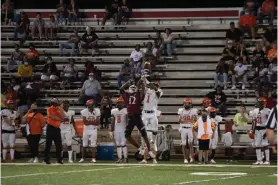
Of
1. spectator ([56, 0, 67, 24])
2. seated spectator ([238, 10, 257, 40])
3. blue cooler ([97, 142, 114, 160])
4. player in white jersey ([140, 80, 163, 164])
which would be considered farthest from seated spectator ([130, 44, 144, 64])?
player in white jersey ([140, 80, 163, 164])

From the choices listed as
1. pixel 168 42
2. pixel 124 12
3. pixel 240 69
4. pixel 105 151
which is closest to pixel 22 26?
pixel 124 12

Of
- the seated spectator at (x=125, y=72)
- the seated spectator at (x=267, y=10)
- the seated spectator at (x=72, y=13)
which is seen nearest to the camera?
the seated spectator at (x=125, y=72)

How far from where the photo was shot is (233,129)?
25.6 meters

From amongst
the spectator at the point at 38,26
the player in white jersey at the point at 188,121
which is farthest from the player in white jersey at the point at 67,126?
the spectator at the point at 38,26

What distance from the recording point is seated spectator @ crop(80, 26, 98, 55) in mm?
31891

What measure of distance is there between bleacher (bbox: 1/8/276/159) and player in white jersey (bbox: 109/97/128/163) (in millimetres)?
4106

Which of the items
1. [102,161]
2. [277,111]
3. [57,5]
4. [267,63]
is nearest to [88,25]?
[57,5]

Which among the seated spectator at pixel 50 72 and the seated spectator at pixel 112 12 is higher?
the seated spectator at pixel 112 12

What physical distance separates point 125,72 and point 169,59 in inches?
93.6

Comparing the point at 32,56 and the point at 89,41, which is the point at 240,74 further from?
the point at 32,56

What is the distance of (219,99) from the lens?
88.6ft

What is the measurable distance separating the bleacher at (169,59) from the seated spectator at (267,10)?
118cm

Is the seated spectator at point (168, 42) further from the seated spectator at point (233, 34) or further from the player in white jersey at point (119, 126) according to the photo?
the player in white jersey at point (119, 126)

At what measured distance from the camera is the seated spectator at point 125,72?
96.0 ft
